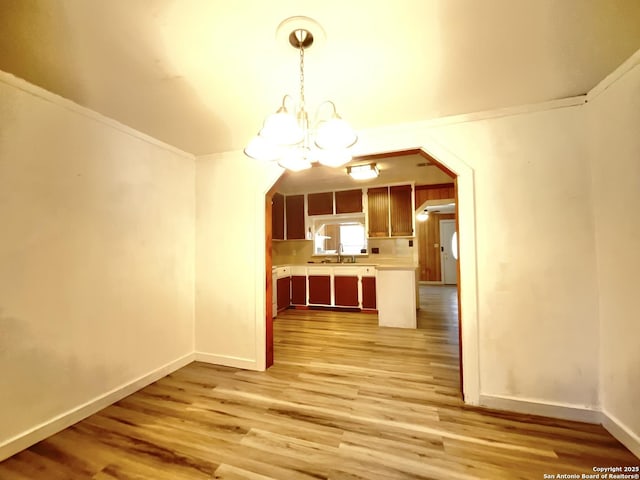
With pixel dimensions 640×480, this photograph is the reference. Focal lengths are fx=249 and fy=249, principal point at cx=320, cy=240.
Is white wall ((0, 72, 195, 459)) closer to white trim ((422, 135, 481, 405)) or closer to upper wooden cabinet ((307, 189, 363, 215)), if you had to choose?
white trim ((422, 135, 481, 405))

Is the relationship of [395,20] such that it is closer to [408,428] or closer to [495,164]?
[495,164]

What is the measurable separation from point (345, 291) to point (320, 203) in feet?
6.12

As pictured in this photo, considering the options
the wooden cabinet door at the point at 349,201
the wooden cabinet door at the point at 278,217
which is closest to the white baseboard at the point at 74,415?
the wooden cabinet door at the point at 278,217

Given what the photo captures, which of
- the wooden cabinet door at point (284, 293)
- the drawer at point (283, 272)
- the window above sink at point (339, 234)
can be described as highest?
the window above sink at point (339, 234)

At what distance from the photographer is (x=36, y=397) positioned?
1567mm

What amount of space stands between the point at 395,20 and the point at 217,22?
0.83m

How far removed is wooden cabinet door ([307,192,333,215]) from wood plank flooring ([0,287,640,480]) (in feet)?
10.7

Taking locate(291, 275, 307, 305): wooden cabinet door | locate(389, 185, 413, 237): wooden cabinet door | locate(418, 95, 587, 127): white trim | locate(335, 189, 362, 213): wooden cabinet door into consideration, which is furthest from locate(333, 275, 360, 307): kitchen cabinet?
locate(418, 95, 587, 127): white trim

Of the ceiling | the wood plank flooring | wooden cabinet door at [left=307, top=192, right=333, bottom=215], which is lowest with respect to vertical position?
the wood plank flooring

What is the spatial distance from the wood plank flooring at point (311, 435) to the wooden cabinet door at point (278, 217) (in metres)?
3.06

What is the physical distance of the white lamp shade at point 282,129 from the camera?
1132 mm

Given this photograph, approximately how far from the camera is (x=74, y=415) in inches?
68.4

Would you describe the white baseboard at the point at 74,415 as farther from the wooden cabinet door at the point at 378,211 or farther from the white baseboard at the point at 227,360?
the wooden cabinet door at the point at 378,211

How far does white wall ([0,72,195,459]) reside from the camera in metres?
1.50
